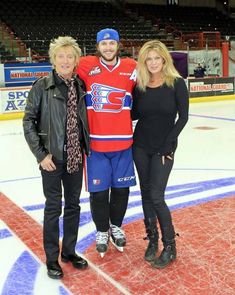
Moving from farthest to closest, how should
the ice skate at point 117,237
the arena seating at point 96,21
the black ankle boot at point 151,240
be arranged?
the arena seating at point 96,21, the ice skate at point 117,237, the black ankle boot at point 151,240

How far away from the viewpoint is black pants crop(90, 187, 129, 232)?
2777 millimetres

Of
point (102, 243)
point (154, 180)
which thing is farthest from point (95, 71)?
point (102, 243)

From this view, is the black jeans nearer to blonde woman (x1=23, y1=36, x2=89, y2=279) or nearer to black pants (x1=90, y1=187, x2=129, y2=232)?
black pants (x1=90, y1=187, x2=129, y2=232)

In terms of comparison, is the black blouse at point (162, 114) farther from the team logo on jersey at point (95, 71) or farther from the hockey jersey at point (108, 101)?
the team logo on jersey at point (95, 71)

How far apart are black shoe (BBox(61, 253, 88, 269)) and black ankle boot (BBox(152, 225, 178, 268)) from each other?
413 millimetres

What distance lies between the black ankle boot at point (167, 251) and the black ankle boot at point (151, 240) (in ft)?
0.27

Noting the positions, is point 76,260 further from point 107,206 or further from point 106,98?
point 106,98

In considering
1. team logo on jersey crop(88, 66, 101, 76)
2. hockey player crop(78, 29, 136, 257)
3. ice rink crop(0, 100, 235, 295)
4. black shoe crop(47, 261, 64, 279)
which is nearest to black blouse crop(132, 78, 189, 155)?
hockey player crop(78, 29, 136, 257)

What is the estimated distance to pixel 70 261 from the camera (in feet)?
8.92

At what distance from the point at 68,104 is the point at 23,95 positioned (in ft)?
27.4

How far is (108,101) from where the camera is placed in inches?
103

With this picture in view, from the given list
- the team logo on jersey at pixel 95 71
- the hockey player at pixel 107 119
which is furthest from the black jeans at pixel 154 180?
the team logo on jersey at pixel 95 71

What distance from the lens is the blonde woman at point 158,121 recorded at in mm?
2539

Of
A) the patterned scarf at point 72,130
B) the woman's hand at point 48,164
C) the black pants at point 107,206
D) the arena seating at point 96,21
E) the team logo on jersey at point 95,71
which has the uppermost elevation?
the arena seating at point 96,21
